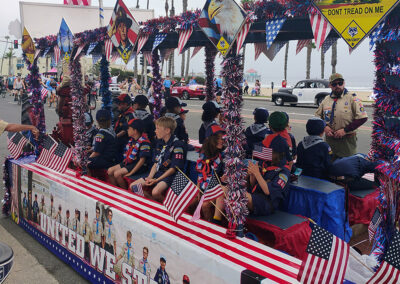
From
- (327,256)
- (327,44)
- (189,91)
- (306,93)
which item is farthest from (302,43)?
(189,91)

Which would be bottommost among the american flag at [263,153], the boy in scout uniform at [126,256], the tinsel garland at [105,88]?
the boy in scout uniform at [126,256]

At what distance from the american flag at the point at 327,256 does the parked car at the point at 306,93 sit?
2088cm

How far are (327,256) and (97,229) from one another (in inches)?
107

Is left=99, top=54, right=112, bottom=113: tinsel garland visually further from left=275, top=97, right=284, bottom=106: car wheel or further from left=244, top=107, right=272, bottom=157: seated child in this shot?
left=275, top=97, right=284, bottom=106: car wheel

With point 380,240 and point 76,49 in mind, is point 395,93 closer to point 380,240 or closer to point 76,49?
point 380,240

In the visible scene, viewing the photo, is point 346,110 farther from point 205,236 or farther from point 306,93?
point 306,93

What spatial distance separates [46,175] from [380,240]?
14.4 ft

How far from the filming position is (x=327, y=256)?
7.62 feet

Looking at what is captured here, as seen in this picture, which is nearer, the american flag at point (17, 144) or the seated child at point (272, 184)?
the seated child at point (272, 184)

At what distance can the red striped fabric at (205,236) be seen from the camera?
2.76 m

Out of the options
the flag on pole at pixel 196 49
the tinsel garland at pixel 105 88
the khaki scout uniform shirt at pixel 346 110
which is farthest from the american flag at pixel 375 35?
the tinsel garland at pixel 105 88

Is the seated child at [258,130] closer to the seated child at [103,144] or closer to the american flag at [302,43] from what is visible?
the american flag at [302,43]

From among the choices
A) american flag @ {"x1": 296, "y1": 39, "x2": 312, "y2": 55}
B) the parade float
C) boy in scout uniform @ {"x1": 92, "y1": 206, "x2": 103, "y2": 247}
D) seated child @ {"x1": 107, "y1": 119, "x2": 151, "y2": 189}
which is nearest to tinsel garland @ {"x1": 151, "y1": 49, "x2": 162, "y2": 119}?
the parade float

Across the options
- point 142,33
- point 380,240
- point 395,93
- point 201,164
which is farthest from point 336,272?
point 142,33
